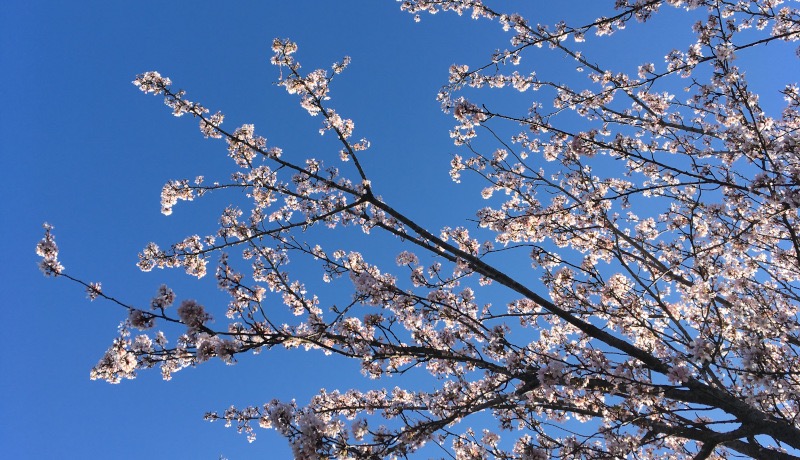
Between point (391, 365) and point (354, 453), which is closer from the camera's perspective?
point (354, 453)

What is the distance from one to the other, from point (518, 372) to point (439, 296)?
161 centimetres

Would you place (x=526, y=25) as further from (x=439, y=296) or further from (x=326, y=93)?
(x=439, y=296)

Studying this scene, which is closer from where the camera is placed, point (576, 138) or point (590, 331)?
point (590, 331)

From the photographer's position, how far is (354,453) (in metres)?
4.60

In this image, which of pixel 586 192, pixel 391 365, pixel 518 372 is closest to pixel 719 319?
pixel 518 372

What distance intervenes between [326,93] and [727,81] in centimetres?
515

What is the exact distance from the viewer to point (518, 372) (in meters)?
5.17

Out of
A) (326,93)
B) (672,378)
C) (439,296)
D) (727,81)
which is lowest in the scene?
(672,378)

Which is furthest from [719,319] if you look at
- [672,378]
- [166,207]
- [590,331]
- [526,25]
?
[166,207]

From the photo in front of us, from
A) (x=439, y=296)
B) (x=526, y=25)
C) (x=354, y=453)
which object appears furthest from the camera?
(x=526, y=25)

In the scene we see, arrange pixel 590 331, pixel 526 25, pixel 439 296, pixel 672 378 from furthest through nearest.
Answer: pixel 526 25 → pixel 439 296 → pixel 590 331 → pixel 672 378

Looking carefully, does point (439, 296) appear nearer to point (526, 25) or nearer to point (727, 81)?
point (727, 81)

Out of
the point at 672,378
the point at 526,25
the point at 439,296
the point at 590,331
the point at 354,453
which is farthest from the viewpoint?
the point at 526,25

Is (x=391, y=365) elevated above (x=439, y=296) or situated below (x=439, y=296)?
below
